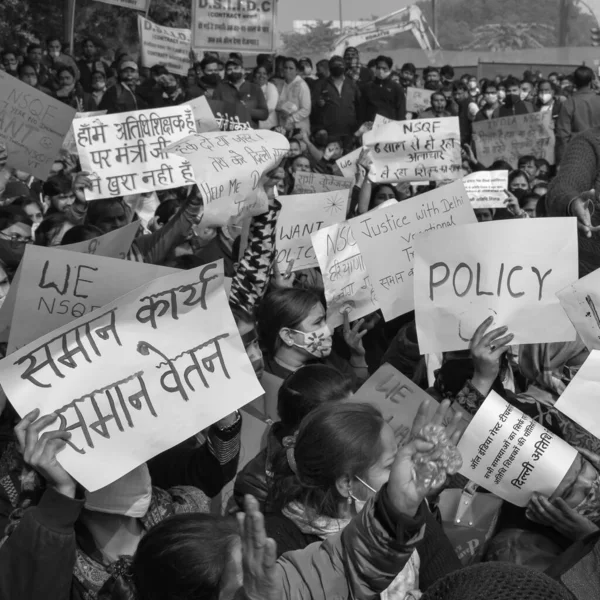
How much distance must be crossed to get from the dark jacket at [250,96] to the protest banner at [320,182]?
484 cm

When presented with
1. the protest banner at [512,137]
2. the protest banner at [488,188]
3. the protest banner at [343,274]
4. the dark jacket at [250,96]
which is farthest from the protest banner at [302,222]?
the dark jacket at [250,96]

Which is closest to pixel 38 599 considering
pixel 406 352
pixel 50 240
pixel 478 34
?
pixel 406 352

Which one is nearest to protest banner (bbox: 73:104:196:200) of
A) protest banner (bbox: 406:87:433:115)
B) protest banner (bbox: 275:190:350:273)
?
protest banner (bbox: 275:190:350:273)

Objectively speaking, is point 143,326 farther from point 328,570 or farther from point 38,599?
point 328,570

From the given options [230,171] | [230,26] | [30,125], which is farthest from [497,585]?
[230,26]

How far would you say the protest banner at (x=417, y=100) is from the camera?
14883mm

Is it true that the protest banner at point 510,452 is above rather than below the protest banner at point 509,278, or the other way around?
below

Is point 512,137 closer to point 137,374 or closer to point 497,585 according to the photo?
point 137,374

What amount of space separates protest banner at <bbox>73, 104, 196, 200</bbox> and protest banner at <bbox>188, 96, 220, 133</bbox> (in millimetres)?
328

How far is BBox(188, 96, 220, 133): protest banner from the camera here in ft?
23.9

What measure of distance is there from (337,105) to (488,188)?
6.11 m

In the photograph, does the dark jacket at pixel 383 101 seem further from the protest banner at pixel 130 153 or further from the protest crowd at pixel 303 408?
the protest crowd at pixel 303 408

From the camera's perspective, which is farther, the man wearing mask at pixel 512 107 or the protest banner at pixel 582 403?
the man wearing mask at pixel 512 107

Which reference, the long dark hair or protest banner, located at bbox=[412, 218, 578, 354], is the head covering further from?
protest banner, located at bbox=[412, 218, 578, 354]
